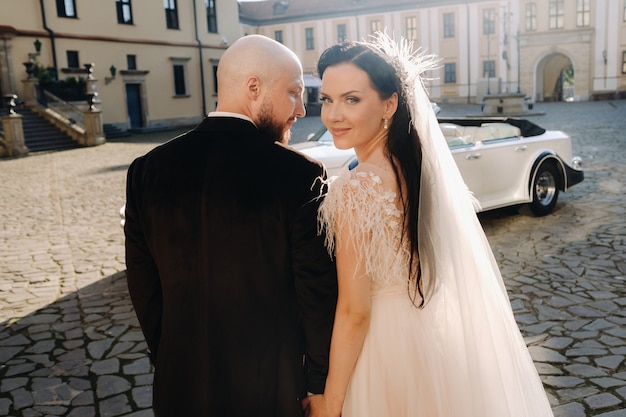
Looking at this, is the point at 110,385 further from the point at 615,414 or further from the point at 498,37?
the point at 498,37

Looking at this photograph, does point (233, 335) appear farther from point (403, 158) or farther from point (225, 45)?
point (225, 45)

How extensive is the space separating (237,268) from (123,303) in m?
4.33

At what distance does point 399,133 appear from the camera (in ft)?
6.72

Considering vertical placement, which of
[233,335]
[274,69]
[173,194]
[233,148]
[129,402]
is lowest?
[129,402]

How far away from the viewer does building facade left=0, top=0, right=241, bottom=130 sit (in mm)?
26158

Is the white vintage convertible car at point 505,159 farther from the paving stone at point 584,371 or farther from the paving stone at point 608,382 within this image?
the paving stone at point 608,382

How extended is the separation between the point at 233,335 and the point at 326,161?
5.27 m

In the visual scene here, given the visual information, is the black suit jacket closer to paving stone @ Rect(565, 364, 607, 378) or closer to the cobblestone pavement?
the cobblestone pavement

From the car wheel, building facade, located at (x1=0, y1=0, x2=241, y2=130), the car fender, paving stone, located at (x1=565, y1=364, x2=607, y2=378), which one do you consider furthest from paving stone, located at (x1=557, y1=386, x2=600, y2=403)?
building facade, located at (x1=0, y1=0, x2=241, y2=130)

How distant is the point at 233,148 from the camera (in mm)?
1849

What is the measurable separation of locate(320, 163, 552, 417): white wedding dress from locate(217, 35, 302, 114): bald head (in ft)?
1.32

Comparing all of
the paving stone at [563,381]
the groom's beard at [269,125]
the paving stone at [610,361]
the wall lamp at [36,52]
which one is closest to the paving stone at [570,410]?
the paving stone at [563,381]

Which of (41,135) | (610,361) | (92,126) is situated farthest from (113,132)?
(610,361)

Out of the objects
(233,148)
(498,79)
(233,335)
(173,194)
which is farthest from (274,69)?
(498,79)
